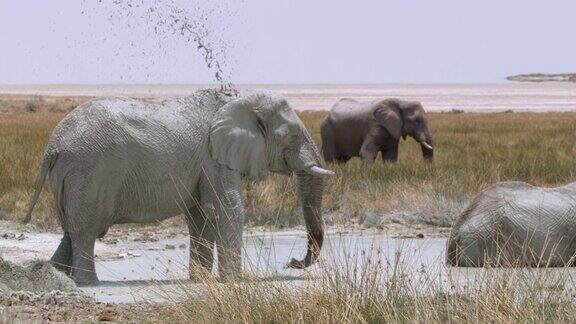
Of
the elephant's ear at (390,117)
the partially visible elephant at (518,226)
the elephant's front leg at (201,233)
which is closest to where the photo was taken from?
the elephant's front leg at (201,233)

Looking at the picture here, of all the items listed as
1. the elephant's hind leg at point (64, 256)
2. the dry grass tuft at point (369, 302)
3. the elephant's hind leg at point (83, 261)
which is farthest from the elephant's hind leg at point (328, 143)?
the dry grass tuft at point (369, 302)

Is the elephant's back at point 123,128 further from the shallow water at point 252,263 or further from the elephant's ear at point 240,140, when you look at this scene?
the shallow water at point 252,263

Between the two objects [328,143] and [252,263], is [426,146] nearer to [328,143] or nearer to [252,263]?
[328,143]

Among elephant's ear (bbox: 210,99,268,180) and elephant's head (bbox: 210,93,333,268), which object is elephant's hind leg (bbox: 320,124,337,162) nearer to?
elephant's head (bbox: 210,93,333,268)

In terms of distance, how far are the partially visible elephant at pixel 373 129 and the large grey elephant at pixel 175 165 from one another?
1367 centimetres

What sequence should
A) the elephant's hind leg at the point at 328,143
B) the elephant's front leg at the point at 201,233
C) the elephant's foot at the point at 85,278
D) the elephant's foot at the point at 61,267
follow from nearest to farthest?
the elephant's foot at the point at 85,278 → the elephant's foot at the point at 61,267 → the elephant's front leg at the point at 201,233 → the elephant's hind leg at the point at 328,143

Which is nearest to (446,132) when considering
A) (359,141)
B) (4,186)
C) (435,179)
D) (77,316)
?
(359,141)

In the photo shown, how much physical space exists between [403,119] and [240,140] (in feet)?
51.8

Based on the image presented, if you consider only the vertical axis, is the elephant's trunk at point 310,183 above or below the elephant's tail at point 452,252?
above

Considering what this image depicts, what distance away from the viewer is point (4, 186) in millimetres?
16672

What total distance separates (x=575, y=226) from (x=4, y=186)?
25.8 feet

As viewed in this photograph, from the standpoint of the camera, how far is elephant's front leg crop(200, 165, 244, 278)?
35.2 feet

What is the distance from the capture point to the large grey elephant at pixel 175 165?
33.9 ft

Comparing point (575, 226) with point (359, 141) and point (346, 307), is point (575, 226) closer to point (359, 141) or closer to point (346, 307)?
point (346, 307)
